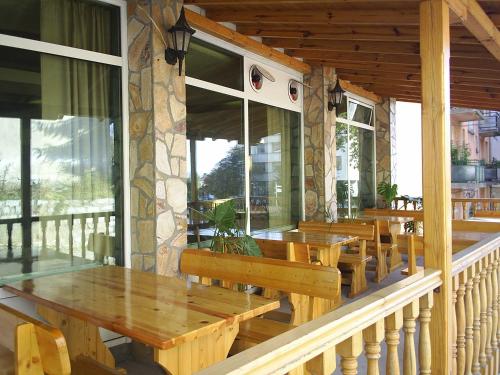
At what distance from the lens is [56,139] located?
10.6ft

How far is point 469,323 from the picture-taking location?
245 centimetres

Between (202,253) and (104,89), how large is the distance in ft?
5.06

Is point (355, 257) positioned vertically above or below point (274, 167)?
below

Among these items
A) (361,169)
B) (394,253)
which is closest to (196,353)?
(394,253)

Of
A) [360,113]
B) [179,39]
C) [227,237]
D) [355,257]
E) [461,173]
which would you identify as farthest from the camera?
[461,173]

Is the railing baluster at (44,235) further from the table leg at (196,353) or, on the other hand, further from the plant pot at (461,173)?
the plant pot at (461,173)

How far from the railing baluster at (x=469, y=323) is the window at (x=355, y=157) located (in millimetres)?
4430

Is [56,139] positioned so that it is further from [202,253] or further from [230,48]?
[230,48]

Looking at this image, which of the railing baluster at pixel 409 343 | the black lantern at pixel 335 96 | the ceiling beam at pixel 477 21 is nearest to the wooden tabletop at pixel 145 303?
the railing baluster at pixel 409 343

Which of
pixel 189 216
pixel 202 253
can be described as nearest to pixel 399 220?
pixel 189 216

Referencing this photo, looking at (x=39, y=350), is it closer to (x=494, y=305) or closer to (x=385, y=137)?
(x=494, y=305)

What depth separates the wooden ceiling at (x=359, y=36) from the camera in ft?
12.2

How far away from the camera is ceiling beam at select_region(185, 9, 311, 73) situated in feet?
13.5

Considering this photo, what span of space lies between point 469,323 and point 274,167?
3501 mm
